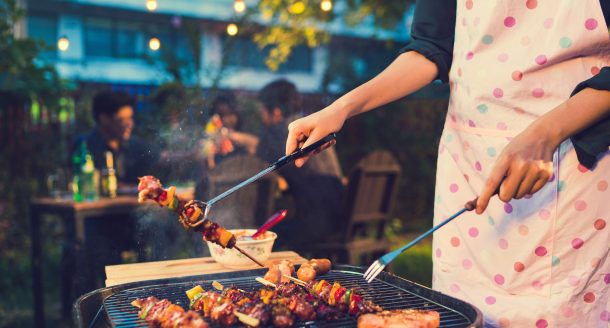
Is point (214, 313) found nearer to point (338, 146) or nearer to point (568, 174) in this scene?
point (568, 174)

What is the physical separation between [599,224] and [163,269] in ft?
5.08

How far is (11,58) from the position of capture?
20.1ft

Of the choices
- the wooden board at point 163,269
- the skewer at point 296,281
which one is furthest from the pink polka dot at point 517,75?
the wooden board at point 163,269

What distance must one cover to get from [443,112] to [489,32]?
303 inches

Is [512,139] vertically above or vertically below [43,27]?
below

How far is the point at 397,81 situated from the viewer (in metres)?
2.14

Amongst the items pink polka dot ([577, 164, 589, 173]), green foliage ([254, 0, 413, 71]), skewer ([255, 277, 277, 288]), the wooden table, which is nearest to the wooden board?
skewer ([255, 277, 277, 288])

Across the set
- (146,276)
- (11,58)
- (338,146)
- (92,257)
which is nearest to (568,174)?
(146,276)

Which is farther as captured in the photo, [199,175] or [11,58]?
[11,58]

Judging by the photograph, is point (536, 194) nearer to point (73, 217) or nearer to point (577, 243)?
point (577, 243)

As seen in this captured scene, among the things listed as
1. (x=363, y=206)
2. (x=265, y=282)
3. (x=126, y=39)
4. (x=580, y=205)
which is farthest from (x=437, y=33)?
(x=126, y=39)

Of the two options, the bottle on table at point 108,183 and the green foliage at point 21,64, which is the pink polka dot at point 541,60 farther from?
the green foliage at point 21,64

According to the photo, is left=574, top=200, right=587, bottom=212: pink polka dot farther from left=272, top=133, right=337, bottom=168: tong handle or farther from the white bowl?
the white bowl

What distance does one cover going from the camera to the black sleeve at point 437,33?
2.14 meters
